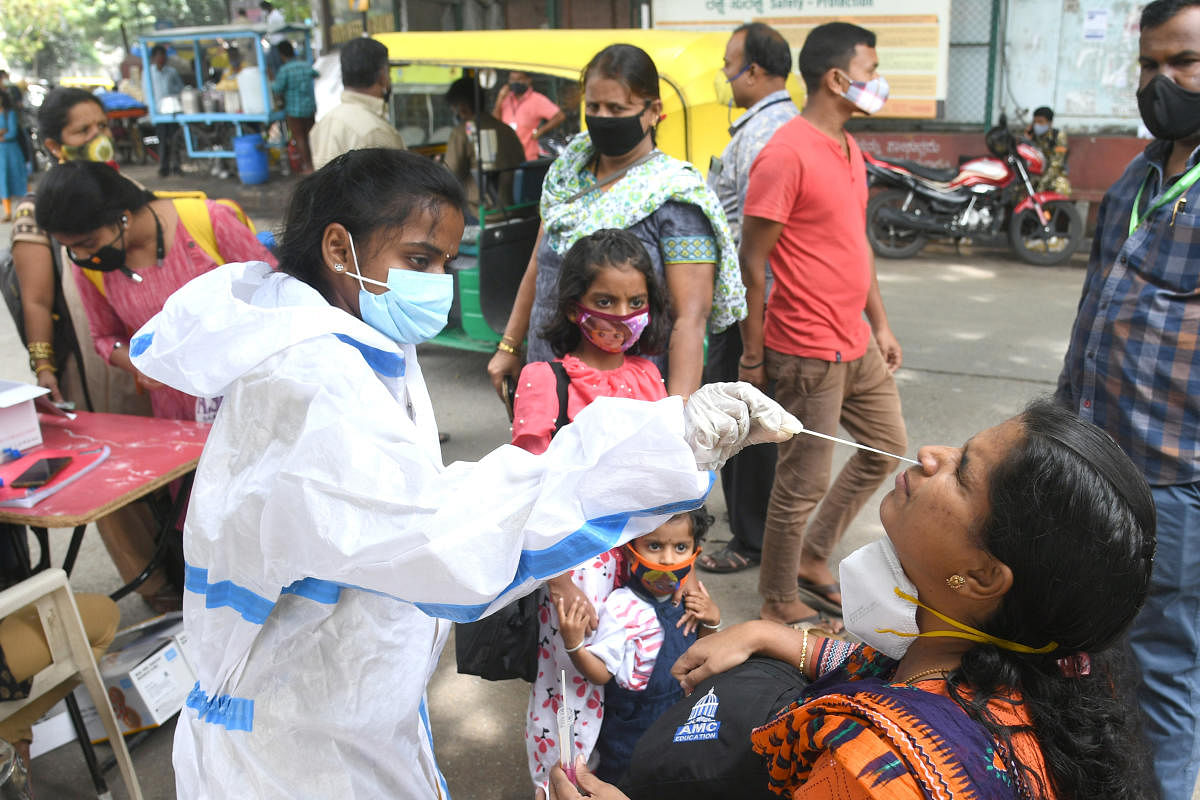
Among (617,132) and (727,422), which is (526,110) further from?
(727,422)

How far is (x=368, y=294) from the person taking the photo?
1.49m

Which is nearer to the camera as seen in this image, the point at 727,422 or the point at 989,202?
the point at 727,422

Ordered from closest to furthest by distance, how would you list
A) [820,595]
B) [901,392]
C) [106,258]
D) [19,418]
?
[19,418] → [106,258] → [820,595] → [901,392]

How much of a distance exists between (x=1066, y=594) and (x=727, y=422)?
50 centimetres

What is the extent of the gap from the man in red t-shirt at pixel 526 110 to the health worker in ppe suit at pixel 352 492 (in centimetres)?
616

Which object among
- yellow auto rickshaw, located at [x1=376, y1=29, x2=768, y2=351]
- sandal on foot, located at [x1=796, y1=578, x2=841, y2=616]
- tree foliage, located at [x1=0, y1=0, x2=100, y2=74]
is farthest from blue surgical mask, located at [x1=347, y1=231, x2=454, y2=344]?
tree foliage, located at [x1=0, y1=0, x2=100, y2=74]

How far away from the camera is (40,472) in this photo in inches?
98.1

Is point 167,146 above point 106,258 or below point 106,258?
above

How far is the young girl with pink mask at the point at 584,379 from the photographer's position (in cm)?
213

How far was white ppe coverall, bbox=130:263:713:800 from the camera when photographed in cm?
113

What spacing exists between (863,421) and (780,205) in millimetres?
867

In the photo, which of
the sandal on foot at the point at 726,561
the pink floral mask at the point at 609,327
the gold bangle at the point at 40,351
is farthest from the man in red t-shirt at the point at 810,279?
the gold bangle at the point at 40,351

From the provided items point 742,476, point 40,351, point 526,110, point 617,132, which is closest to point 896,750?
point 617,132

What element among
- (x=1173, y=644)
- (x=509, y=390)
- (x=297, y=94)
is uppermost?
(x=297, y=94)
